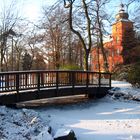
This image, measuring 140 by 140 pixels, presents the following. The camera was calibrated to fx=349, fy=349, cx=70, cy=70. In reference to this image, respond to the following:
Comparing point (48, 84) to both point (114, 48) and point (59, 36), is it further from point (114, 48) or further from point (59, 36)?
point (114, 48)

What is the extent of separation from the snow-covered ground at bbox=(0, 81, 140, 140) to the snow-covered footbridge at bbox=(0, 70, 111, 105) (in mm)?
887

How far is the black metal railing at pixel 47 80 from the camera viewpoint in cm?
1665

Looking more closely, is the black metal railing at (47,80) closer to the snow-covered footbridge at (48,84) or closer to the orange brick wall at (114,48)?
the snow-covered footbridge at (48,84)

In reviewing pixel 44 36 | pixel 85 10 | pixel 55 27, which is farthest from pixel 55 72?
pixel 44 36

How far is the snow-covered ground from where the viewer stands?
12.6m

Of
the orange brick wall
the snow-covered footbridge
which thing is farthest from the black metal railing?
the orange brick wall

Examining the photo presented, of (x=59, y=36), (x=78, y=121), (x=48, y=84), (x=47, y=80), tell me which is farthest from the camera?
(x=59, y=36)

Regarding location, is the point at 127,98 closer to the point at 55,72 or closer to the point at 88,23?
the point at 55,72

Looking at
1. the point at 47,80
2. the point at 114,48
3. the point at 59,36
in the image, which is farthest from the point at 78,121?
the point at 114,48

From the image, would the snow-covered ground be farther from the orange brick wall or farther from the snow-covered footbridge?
the orange brick wall

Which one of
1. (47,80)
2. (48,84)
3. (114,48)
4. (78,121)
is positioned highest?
(114,48)

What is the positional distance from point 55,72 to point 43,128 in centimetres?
680

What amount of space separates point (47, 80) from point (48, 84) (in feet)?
0.94

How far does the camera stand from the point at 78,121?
1512cm
